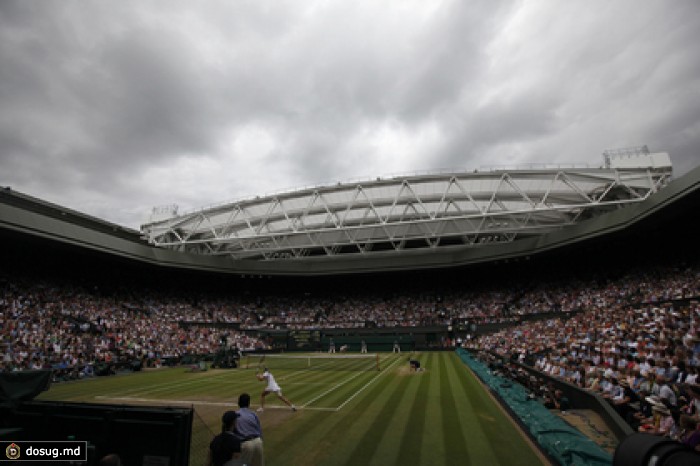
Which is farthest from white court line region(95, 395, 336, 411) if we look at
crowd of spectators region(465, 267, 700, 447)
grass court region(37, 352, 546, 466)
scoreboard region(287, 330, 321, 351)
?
scoreboard region(287, 330, 321, 351)

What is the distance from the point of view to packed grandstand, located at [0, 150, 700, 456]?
14.0 metres

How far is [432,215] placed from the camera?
3534cm

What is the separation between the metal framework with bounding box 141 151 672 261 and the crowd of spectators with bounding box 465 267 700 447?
8124mm

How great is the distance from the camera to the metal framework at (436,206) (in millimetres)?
31656

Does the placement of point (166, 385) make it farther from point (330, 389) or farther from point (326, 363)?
point (326, 363)

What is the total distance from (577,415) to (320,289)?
47.6m

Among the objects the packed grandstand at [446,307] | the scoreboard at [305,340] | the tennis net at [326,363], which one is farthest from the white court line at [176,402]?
the scoreboard at [305,340]

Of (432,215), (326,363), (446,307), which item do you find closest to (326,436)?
(326,363)

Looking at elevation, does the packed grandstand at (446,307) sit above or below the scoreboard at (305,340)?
above

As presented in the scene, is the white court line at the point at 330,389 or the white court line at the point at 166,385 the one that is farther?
the white court line at the point at 166,385

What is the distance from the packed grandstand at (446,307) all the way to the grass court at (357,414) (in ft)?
10.5

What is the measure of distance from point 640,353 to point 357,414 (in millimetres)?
10835

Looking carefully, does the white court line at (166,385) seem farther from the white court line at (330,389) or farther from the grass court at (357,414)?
the white court line at (330,389)

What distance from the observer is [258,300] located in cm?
5569
